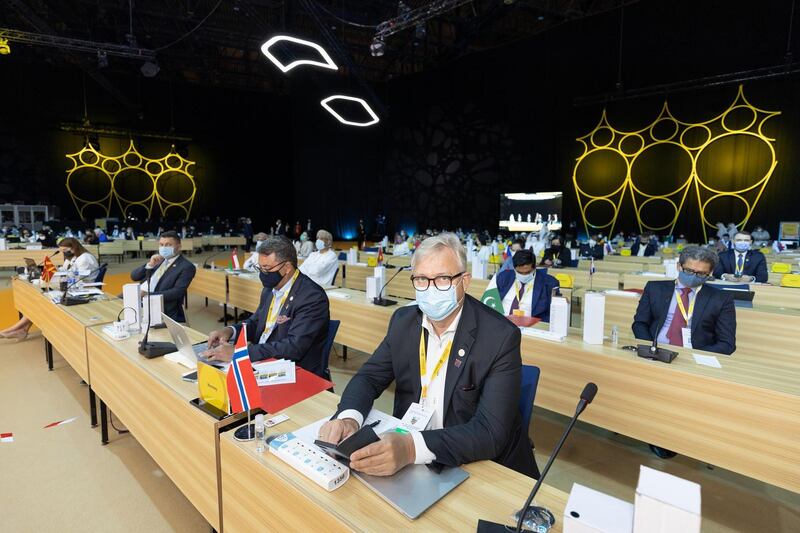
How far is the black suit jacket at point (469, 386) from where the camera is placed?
132 cm

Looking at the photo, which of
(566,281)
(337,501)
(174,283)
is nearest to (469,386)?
(337,501)

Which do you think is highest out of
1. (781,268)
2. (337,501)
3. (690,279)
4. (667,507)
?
(690,279)

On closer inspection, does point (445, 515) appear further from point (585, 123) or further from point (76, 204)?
point (76, 204)

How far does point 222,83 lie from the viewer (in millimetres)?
18688

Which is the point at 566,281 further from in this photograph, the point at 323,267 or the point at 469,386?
the point at 469,386

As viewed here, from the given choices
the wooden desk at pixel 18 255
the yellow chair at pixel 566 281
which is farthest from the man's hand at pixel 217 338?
the wooden desk at pixel 18 255

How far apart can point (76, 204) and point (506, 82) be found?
15441 millimetres

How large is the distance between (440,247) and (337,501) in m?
0.87

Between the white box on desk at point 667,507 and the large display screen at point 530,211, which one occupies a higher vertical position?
the large display screen at point 530,211

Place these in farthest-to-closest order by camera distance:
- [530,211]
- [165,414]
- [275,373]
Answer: [530,211] < [275,373] < [165,414]

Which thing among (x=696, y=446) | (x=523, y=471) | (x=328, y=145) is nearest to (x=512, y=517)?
(x=523, y=471)

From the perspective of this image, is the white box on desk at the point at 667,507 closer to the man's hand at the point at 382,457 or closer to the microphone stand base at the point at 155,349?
the man's hand at the point at 382,457

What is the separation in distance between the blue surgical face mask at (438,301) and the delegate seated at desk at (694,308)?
1856 millimetres

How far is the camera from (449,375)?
5.03 ft
